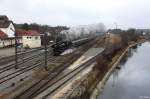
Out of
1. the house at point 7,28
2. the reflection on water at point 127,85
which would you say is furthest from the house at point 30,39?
the reflection on water at point 127,85

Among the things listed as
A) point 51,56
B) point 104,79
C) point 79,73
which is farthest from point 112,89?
point 51,56

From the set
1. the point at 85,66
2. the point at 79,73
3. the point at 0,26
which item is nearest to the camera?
the point at 79,73

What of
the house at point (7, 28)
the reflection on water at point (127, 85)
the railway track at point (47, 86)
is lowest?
the reflection on water at point (127, 85)

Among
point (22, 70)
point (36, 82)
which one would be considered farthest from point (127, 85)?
point (36, 82)

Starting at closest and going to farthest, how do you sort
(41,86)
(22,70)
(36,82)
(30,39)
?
(41,86)
(36,82)
(22,70)
(30,39)

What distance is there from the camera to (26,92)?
2112 cm

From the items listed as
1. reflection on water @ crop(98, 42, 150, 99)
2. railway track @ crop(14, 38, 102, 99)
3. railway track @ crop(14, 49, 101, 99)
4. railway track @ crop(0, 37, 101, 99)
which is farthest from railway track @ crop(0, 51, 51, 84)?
reflection on water @ crop(98, 42, 150, 99)

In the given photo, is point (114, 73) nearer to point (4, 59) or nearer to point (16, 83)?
point (4, 59)

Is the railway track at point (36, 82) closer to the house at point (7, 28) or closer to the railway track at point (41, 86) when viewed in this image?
the railway track at point (41, 86)

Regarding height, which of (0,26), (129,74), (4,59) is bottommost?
(129,74)

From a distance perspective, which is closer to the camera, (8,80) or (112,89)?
(8,80)

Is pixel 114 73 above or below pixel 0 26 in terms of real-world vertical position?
below

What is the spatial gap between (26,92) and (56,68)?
10.1 metres

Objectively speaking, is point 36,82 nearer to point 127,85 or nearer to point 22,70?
point 22,70
